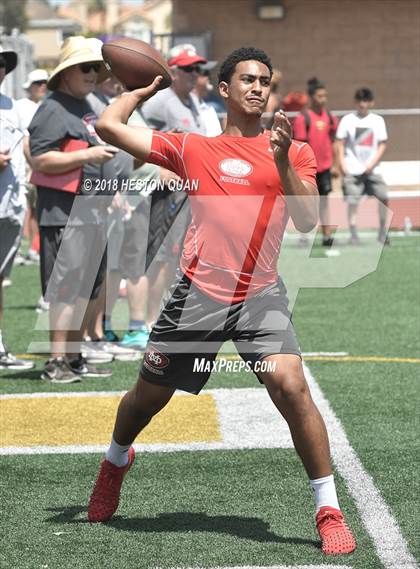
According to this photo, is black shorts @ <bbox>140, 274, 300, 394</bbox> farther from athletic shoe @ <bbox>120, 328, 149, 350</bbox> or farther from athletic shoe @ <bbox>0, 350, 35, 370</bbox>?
athletic shoe @ <bbox>120, 328, 149, 350</bbox>

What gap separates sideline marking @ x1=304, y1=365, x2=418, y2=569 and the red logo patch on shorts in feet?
3.38

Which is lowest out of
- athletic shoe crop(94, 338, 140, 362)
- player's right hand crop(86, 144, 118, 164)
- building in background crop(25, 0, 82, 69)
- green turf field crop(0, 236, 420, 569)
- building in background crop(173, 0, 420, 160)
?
building in background crop(25, 0, 82, 69)

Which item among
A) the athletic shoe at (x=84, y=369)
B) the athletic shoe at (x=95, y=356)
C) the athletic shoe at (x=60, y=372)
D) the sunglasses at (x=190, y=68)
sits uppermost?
the sunglasses at (x=190, y=68)

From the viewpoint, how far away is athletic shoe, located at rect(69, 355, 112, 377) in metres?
8.18

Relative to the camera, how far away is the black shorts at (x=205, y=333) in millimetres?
4926

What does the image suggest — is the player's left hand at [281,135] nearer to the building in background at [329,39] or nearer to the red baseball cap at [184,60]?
the red baseball cap at [184,60]

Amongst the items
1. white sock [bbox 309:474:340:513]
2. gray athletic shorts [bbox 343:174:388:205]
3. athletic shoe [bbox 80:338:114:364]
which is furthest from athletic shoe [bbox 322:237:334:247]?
white sock [bbox 309:474:340:513]

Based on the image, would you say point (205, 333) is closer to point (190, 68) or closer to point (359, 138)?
point (190, 68)

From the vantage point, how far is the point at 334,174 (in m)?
18.3

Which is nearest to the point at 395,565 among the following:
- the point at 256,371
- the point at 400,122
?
the point at 256,371

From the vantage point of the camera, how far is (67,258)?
25.7 ft

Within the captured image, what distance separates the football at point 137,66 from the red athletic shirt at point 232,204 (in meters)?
0.38

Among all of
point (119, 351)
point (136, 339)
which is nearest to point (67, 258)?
point (119, 351)

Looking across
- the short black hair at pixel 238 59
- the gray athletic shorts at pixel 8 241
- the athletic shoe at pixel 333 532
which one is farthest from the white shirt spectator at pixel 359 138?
the athletic shoe at pixel 333 532
